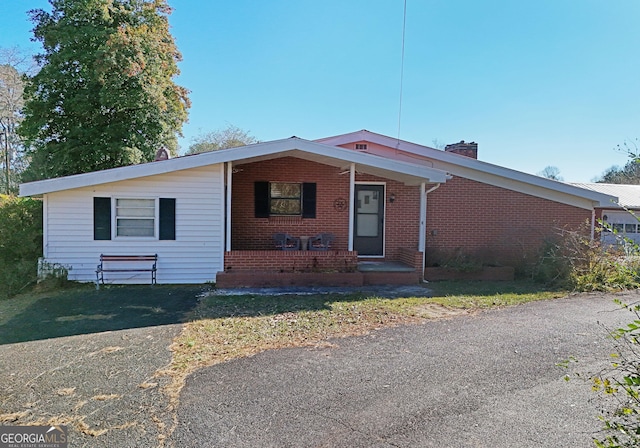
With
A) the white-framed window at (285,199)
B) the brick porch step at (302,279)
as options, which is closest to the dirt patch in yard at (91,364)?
the brick porch step at (302,279)

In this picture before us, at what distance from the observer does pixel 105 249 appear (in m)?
9.11

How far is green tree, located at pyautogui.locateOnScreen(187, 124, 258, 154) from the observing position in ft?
126

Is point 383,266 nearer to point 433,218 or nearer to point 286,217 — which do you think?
point 433,218

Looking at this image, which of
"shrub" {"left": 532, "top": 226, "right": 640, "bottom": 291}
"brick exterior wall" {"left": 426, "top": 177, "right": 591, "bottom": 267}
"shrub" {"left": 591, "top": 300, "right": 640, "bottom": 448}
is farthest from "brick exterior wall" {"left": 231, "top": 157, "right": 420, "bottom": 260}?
"shrub" {"left": 591, "top": 300, "right": 640, "bottom": 448}

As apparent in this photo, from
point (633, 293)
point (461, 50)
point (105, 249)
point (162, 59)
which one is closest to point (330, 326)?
point (105, 249)

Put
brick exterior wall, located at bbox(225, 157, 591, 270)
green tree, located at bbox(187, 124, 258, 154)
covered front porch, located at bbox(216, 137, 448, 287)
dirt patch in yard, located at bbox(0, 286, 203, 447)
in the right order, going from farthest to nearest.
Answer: green tree, located at bbox(187, 124, 258, 154), brick exterior wall, located at bbox(225, 157, 591, 270), covered front porch, located at bbox(216, 137, 448, 287), dirt patch in yard, located at bbox(0, 286, 203, 447)

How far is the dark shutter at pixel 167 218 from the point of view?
925 centimetres

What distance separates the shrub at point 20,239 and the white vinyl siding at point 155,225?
0.59 m

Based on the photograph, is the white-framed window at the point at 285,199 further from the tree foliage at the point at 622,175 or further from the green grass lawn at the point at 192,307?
the tree foliage at the point at 622,175

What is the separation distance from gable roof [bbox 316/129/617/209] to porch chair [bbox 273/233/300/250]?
14.6ft

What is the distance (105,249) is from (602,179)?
53.5 meters

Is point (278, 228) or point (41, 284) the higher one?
point (278, 228)

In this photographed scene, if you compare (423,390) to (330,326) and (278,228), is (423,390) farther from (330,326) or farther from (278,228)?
(278,228)

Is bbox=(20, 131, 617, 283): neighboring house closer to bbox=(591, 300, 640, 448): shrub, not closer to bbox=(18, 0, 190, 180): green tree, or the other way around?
bbox=(591, 300, 640, 448): shrub
